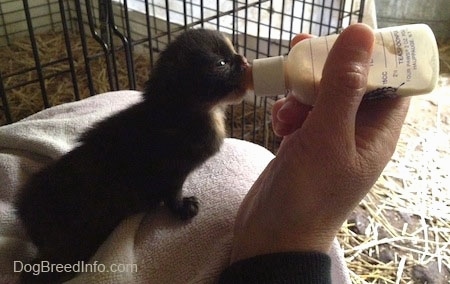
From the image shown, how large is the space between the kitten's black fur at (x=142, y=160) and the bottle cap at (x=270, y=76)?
11 centimetres

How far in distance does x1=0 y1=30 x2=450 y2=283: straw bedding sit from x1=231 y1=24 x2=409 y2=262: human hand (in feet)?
2.60

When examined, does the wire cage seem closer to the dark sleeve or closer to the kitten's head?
the kitten's head

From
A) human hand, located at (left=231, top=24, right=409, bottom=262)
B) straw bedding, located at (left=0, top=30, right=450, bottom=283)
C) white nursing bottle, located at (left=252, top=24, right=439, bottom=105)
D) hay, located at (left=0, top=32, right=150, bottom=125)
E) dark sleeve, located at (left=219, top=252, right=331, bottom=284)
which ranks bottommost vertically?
straw bedding, located at (left=0, top=30, right=450, bottom=283)

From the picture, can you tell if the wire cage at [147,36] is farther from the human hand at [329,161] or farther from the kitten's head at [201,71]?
the human hand at [329,161]

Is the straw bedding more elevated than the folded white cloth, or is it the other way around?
the folded white cloth

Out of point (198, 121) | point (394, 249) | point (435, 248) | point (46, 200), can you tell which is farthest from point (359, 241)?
point (46, 200)

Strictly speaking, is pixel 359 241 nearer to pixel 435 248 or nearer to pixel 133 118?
pixel 435 248

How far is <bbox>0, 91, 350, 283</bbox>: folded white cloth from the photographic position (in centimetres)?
70

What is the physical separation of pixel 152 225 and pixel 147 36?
0.95 meters

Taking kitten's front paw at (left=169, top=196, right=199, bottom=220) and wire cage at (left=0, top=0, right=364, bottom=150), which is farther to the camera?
wire cage at (left=0, top=0, right=364, bottom=150)

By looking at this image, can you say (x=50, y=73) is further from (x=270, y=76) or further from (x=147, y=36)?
(x=270, y=76)

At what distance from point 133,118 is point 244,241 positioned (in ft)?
0.94

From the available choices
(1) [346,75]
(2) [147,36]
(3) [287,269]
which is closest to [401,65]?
(1) [346,75]

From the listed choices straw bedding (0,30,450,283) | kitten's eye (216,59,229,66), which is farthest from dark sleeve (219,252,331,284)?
straw bedding (0,30,450,283)
